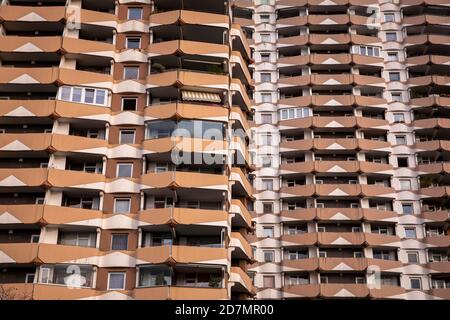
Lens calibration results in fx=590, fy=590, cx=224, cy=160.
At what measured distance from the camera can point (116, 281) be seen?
42312 millimetres

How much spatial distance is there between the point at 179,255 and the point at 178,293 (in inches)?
104

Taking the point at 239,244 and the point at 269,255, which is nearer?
the point at 239,244

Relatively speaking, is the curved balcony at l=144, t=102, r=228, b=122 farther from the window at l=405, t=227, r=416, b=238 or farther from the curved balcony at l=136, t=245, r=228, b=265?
the window at l=405, t=227, r=416, b=238

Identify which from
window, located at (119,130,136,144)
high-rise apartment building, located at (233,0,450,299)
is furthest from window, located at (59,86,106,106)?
high-rise apartment building, located at (233,0,450,299)

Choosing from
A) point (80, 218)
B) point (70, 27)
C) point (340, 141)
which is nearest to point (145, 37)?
point (70, 27)

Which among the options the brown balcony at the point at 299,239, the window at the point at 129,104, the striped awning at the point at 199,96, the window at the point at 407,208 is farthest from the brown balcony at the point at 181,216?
the window at the point at 407,208

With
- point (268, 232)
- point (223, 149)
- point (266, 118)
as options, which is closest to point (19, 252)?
point (223, 149)

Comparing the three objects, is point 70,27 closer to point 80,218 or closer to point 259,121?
point 80,218

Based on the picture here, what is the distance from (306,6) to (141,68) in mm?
29009

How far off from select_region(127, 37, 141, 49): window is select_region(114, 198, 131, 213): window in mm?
14080

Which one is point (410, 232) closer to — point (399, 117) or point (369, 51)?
point (399, 117)
